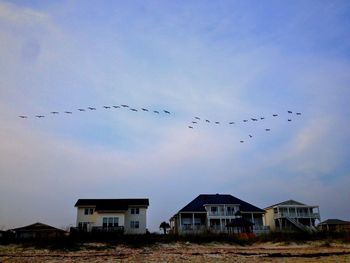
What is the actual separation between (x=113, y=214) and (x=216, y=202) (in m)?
17.3

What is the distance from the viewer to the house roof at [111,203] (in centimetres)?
5100

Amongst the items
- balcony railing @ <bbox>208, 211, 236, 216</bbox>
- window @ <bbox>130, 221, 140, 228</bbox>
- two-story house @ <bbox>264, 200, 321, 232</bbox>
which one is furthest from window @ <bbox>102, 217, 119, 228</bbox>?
Result: two-story house @ <bbox>264, 200, 321, 232</bbox>

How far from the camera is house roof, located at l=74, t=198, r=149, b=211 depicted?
51.0m

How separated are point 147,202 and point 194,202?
9725 mm

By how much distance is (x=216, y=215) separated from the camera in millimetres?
56594

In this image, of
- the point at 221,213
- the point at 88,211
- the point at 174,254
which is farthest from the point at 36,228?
the point at 174,254

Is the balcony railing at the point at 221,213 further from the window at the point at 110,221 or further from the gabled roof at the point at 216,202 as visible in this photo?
the window at the point at 110,221

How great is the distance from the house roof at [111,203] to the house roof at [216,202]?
24.9 ft

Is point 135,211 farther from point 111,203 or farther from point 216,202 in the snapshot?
point 216,202

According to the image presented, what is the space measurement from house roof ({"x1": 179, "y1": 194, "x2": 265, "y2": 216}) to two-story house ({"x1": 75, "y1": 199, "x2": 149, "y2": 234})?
25.6 ft

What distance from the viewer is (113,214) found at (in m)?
50.0

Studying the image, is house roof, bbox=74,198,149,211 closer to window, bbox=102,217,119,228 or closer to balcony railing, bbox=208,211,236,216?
window, bbox=102,217,119,228

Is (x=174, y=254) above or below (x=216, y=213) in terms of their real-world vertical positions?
below

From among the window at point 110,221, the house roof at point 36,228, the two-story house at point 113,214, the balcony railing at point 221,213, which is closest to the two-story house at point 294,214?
the balcony railing at point 221,213
